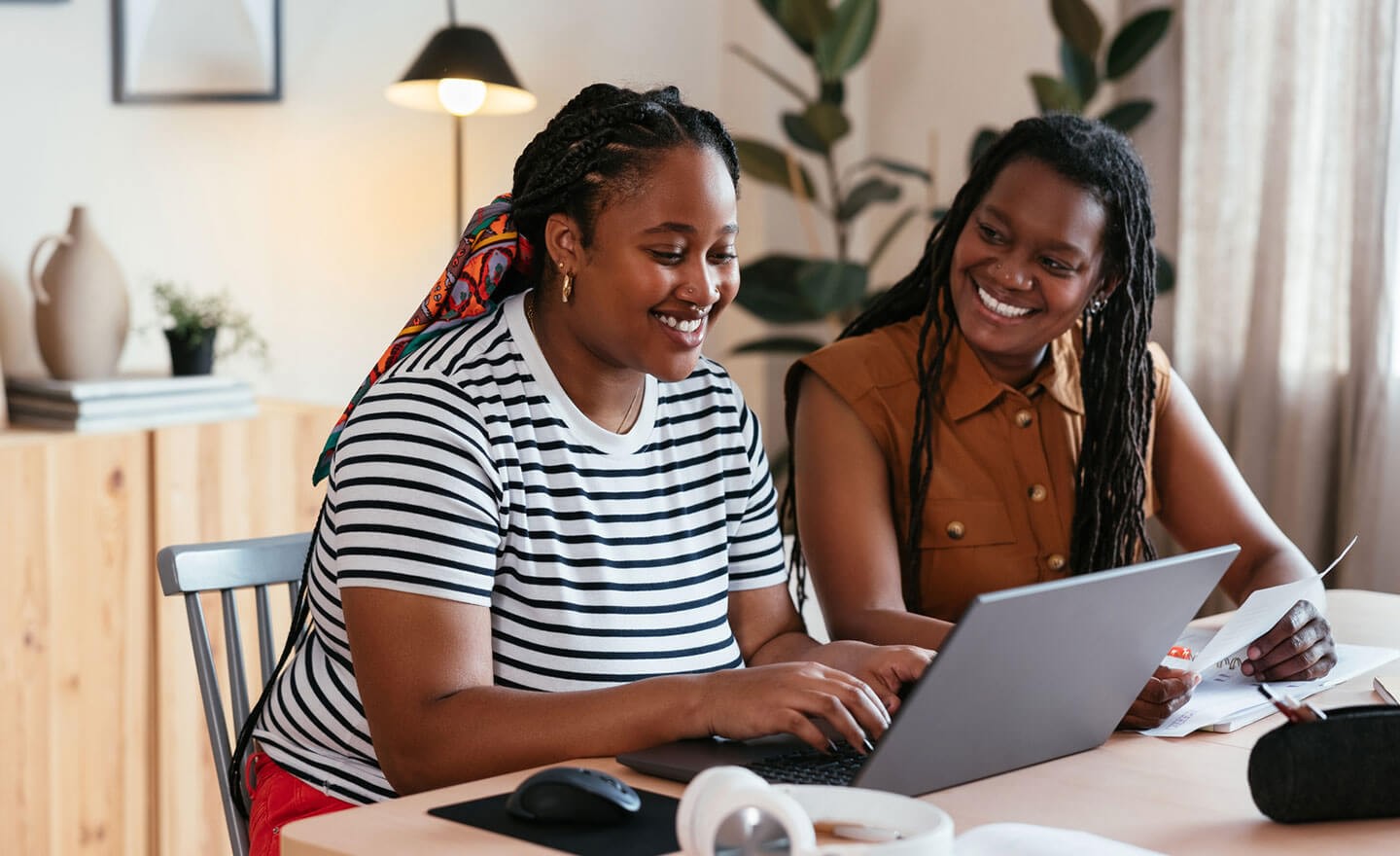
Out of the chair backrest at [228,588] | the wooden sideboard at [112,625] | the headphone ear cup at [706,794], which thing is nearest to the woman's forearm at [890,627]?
the chair backrest at [228,588]

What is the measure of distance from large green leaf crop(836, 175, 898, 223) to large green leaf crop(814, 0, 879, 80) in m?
0.27

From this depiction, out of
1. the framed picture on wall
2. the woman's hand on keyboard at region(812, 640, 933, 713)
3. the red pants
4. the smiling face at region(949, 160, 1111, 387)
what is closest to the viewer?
the woman's hand on keyboard at region(812, 640, 933, 713)

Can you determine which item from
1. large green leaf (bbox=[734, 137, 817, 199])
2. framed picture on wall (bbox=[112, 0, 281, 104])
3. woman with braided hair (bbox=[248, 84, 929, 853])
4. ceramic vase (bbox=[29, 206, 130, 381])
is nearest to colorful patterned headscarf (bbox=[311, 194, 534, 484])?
woman with braided hair (bbox=[248, 84, 929, 853])

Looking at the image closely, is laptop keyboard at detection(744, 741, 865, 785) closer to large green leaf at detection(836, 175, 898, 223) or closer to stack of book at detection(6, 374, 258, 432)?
stack of book at detection(6, 374, 258, 432)

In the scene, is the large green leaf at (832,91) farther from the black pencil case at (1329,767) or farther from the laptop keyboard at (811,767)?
the black pencil case at (1329,767)

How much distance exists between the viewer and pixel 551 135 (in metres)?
1.45

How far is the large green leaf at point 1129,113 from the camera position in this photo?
3393 millimetres

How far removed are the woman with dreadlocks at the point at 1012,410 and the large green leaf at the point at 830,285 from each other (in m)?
1.54

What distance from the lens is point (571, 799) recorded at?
99 centimetres

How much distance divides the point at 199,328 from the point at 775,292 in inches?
58.0

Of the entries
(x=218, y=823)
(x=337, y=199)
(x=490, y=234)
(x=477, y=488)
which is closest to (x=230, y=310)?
(x=337, y=199)

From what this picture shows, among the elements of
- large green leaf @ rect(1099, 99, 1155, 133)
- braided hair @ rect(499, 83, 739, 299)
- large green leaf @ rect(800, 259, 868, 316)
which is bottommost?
large green leaf @ rect(800, 259, 868, 316)

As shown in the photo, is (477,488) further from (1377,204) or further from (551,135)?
(1377,204)

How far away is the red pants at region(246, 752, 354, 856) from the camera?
4.48ft
